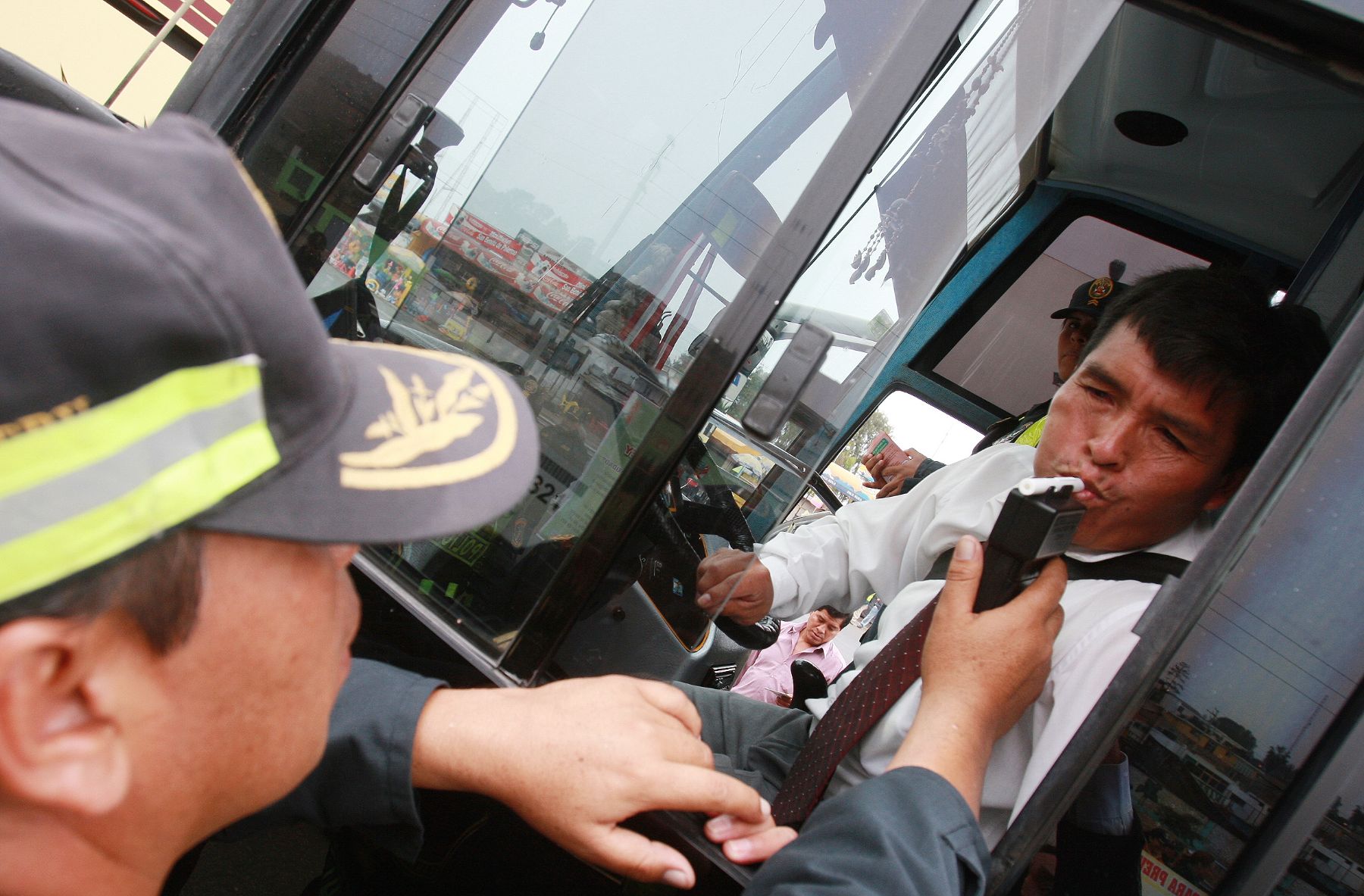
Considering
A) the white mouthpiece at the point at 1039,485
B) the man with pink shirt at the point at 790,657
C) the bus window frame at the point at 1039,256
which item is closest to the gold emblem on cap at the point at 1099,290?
the bus window frame at the point at 1039,256

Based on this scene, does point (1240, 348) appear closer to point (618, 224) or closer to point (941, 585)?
point (941, 585)

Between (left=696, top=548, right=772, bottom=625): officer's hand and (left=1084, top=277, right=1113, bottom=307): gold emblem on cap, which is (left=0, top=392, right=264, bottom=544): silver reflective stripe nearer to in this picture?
(left=696, top=548, right=772, bottom=625): officer's hand

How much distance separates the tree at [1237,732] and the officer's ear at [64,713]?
1.30 m

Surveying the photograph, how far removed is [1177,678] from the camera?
3.58 feet

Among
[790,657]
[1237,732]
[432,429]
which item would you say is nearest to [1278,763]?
[1237,732]

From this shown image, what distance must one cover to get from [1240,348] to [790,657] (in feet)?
8.92

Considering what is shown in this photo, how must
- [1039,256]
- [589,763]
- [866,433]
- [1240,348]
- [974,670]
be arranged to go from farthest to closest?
[866,433] < [1039,256] < [1240,348] < [974,670] < [589,763]

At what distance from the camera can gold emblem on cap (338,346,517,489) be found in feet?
2.22

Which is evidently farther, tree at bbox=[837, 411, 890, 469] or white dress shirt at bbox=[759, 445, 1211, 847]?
tree at bbox=[837, 411, 890, 469]

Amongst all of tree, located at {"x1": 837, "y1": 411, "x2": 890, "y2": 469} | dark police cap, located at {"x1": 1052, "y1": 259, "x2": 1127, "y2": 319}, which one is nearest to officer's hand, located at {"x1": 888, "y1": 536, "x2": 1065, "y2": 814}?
dark police cap, located at {"x1": 1052, "y1": 259, "x2": 1127, "y2": 319}

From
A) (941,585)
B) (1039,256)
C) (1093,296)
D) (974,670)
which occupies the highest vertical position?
(1039,256)

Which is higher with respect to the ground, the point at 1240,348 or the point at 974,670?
the point at 1240,348

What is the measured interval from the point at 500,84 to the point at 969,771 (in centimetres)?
136

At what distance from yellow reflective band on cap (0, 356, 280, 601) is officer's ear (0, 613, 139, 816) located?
0.14 ft
